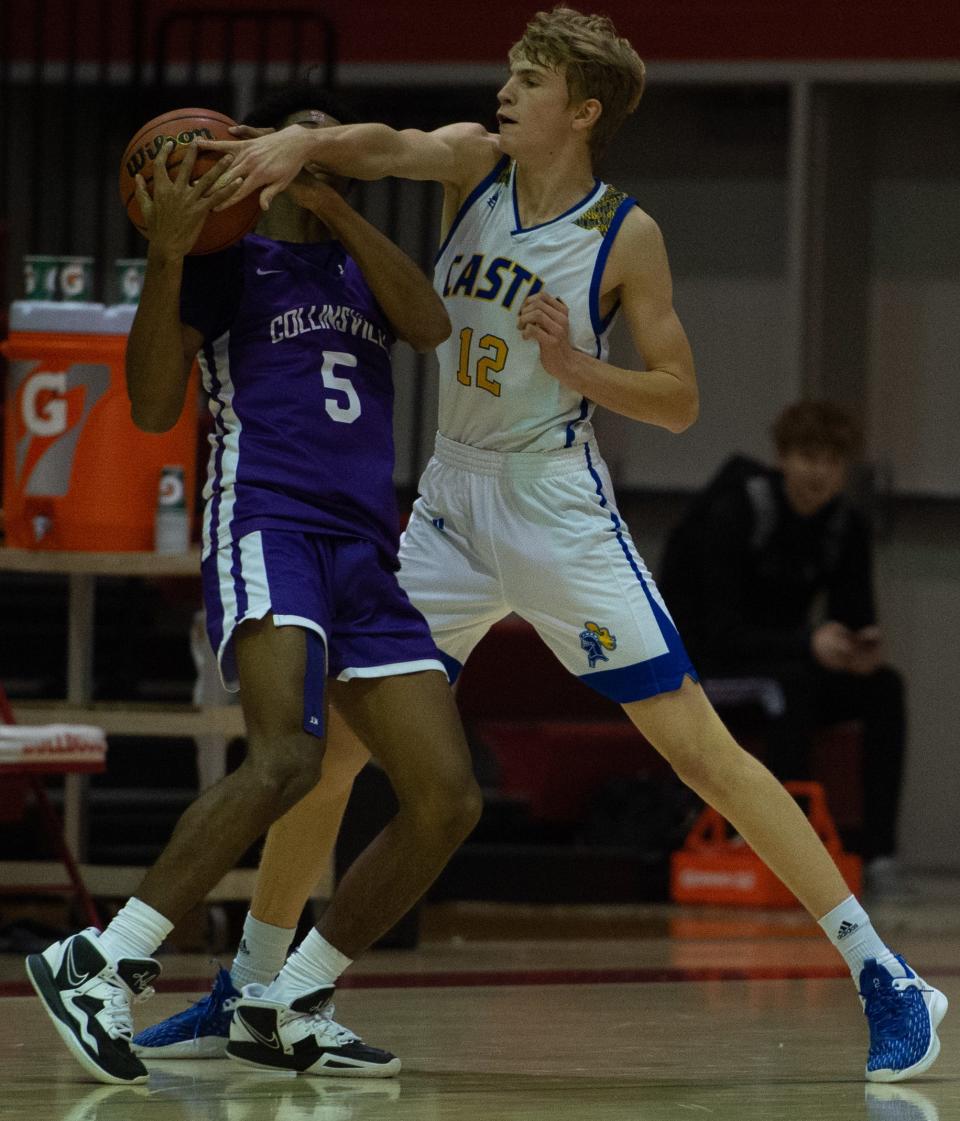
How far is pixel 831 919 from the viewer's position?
386 centimetres

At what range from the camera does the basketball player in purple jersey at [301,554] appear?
352 cm

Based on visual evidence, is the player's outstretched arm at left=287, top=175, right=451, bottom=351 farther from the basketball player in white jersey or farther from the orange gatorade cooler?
the orange gatorade cooler

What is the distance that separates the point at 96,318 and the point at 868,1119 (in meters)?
2.94

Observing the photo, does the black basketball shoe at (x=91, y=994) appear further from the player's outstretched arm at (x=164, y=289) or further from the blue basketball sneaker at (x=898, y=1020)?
the blue basketball sneaker at (x=898, y=1020)

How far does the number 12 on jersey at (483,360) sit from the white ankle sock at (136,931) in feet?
3.55

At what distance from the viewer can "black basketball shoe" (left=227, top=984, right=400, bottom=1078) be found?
3736mm

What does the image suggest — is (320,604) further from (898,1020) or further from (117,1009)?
(898,1020)

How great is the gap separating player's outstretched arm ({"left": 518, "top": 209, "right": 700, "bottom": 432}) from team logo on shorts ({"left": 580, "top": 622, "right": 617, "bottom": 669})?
0.36 m

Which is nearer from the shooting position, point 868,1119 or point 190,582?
point 868,1119

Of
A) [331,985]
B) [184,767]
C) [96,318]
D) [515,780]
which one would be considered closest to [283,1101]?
[331,985]

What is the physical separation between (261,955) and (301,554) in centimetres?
74

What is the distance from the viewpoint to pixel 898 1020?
3770 mm

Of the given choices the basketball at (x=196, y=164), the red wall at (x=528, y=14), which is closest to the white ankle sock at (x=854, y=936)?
the basketball at (x=196, y=164)

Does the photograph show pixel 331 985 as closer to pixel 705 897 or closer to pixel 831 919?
pixel 831 919
